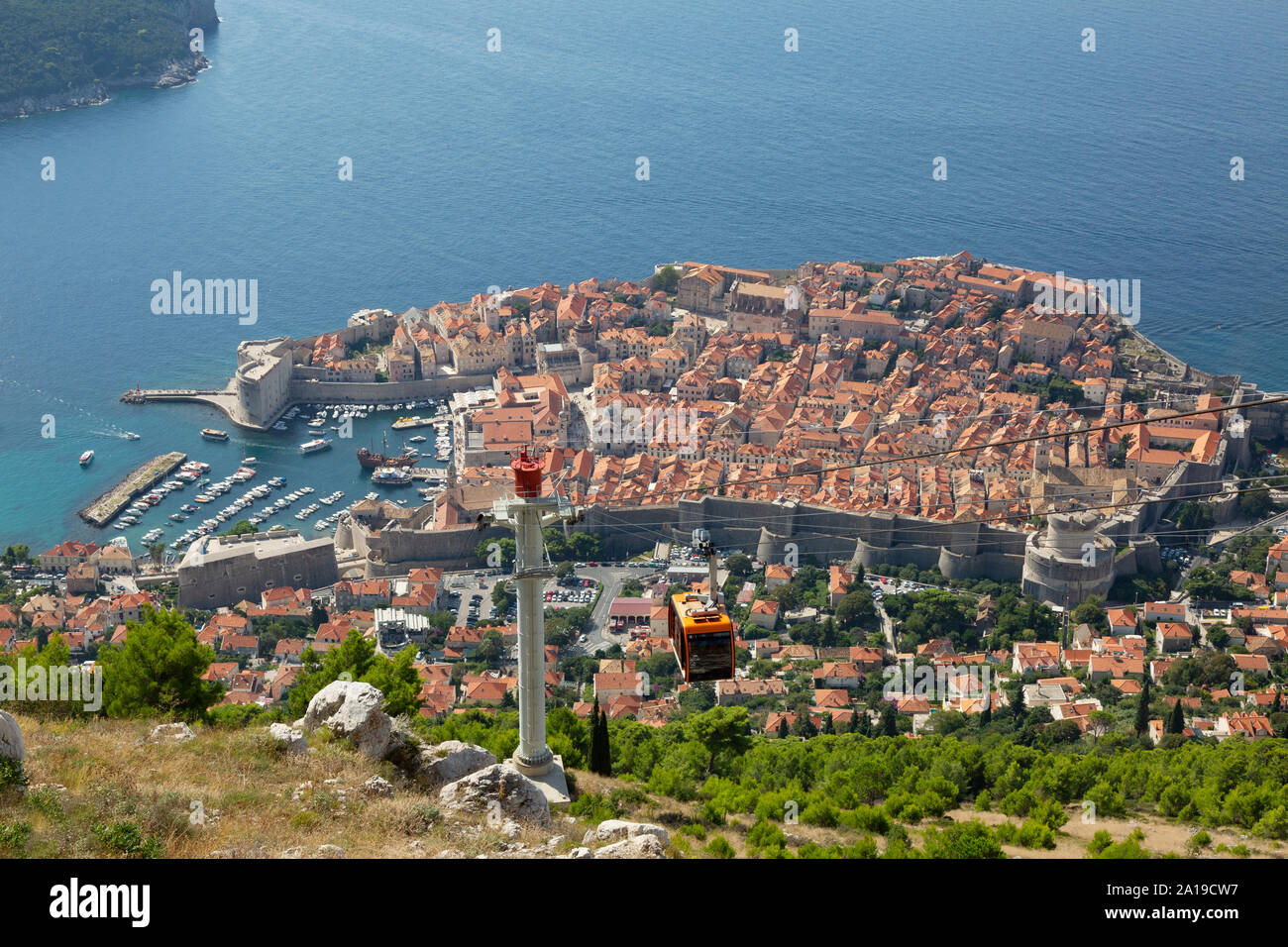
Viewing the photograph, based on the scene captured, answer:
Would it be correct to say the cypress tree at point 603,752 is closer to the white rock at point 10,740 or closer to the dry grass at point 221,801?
the dry grass at point 221,801

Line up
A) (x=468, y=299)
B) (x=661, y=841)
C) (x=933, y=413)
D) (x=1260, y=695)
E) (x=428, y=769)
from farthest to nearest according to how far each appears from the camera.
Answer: (x=468, y=299) < (x=933, y=413) < (x=1260, y=695) < (x=428, y=769) < (x=661, y=841)

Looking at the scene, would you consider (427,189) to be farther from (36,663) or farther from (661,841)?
(661,841)

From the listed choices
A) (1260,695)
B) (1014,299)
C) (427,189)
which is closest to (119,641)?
(1260,695)

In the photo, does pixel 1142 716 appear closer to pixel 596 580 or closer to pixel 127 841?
pixel 596 580

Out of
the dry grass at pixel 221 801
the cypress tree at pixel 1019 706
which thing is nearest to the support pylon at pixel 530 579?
the dry grass at pixel 221 801

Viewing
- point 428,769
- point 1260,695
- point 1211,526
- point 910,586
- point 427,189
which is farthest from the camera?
point 427,189

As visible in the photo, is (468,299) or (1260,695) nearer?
(1260,695)
